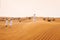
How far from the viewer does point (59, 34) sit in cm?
884

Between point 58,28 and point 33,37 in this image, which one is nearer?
point 33,37

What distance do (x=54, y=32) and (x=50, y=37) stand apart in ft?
2.38

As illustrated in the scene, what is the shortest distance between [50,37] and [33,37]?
1.10 m

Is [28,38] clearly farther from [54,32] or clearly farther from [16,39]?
[54,32]

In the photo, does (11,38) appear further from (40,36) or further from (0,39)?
(40,36)

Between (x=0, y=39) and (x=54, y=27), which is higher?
(x=54, y=27)

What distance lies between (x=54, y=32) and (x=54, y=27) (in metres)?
0.91

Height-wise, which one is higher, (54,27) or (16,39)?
(54,27)

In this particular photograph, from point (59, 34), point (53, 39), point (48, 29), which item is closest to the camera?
point (53, 39)

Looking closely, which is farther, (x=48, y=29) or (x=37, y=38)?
(x=48, y=29)

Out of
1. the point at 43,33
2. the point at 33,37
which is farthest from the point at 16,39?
the point at 43,33

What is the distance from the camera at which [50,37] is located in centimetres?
852

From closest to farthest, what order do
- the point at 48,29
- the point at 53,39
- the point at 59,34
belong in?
the point at 53,39 < the point at 59,34 < the point at 48,29

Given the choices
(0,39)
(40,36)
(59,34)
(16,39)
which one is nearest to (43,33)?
(40,36)
